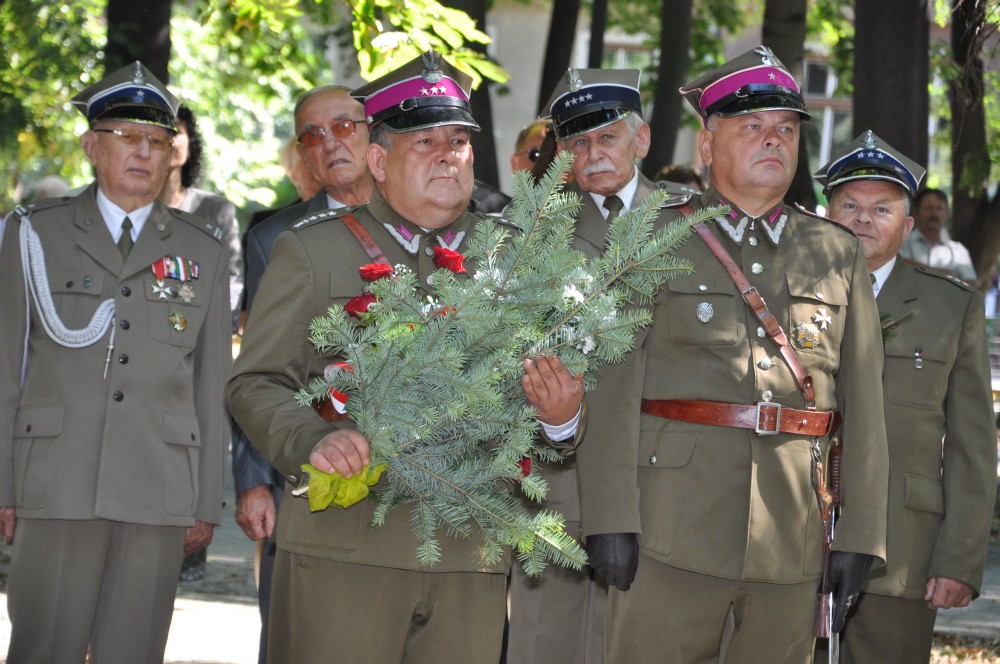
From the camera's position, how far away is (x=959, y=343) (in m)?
5.24

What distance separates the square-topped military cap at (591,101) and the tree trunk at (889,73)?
4230 mm

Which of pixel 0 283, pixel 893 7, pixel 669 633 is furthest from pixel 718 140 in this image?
pixel 893 7

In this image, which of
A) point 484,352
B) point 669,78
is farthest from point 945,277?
point 669,78

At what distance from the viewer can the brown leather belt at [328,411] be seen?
383cm

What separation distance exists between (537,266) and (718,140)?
1.23 metres

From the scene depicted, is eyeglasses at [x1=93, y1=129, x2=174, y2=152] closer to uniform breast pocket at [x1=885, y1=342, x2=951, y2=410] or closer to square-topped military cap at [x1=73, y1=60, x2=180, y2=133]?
square-topped military cap at [x1=73, y1=60, x2=180, y2=133]

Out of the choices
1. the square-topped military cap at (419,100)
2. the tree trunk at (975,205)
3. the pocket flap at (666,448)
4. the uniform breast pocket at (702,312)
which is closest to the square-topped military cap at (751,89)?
the uniform breast pocket at (702,312)

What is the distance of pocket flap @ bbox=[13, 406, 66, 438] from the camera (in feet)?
16.1

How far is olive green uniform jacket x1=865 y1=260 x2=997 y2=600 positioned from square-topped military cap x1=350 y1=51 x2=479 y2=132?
1917 mm

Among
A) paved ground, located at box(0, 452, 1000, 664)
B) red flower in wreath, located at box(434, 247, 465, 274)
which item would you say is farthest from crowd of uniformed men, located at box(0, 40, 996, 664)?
paved ground, located at box(0, 452, 1000, 664)

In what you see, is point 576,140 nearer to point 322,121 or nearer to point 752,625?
point 322,121

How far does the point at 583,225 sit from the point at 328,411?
1.87m

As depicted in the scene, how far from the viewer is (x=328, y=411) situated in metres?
3.85

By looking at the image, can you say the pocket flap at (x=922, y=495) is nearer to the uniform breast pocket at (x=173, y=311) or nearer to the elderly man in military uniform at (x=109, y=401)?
the elderly man in military uniform at (x=109, y=401)
